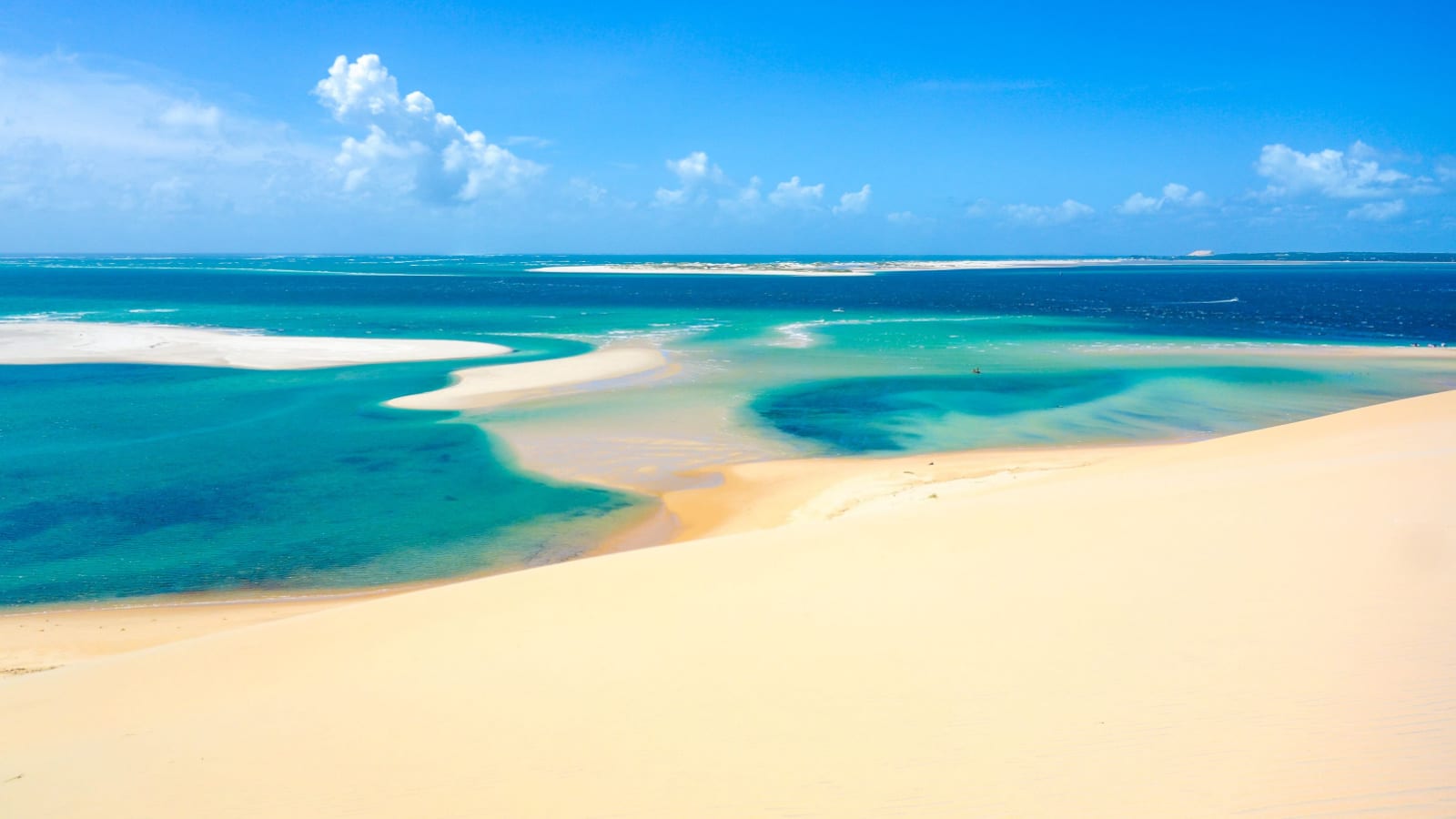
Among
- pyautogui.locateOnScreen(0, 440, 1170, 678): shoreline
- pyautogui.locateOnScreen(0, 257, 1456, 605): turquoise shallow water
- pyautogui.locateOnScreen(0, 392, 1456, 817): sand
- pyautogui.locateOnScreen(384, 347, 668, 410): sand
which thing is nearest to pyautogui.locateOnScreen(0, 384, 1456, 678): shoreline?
pyautogui.locateOnScreen(0, 440, 1170, 678): shoreline

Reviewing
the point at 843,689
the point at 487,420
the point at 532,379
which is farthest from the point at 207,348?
the point at 843,689

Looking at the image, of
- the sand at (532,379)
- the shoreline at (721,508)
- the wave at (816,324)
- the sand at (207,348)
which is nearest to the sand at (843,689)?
the shoreline at (721,508)

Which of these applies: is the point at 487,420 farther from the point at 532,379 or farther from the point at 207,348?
the point at 207,348

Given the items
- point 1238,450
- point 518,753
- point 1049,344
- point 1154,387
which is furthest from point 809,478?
point 1049,344

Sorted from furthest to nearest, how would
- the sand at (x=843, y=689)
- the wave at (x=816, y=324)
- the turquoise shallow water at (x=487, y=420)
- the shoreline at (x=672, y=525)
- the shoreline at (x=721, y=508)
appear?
1. the wave at (x=816, y=324)
2. the turquoise shallow water at (x=487, y=420)
3. the shoreline at (x=721, y=508)
4. the shoreline at (x=672, y=525)
5. the sand at (x=843, y=689)

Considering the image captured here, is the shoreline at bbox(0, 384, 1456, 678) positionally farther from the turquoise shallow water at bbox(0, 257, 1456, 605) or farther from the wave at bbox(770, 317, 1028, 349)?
the wave at bbox(770, 317, 1028, 349)

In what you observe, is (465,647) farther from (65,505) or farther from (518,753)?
(65,505)

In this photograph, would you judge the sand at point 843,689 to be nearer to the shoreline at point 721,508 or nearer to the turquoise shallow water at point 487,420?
the shoreline at point 721,508
